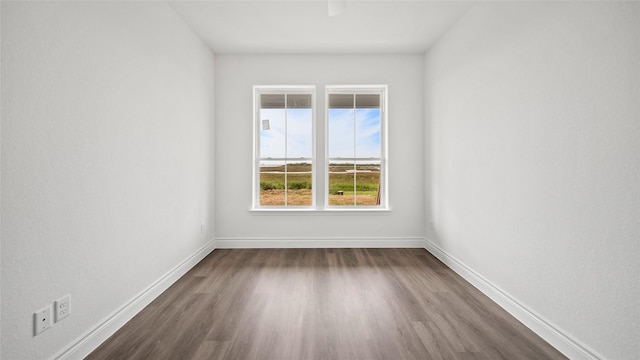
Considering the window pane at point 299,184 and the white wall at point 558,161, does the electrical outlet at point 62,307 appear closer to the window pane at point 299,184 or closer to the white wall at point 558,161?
the window pane at point 299,184

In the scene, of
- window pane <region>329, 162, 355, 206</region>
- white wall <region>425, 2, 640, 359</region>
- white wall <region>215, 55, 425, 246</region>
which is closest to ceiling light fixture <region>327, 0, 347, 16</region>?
white wall <region>425, 2, 640, 359</region>

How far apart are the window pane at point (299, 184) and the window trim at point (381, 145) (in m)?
0.25

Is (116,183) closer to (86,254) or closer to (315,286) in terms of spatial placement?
(86,254)

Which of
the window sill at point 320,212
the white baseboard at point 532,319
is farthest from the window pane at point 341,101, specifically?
the white baseboard at point 532,319

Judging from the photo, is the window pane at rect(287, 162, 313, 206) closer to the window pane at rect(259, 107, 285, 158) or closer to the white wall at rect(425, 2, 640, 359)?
the window pane at rect(259, 107, 285, 158)

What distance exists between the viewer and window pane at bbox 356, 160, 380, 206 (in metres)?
3.97

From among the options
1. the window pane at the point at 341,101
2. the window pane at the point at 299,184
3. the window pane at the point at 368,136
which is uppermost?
the window pane at the point at 341,101

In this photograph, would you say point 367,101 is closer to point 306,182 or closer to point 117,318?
point 306,182

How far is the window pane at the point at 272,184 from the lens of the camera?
13.0ft

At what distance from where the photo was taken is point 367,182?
13.1 ft

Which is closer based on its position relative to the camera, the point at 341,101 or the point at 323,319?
the point at 323,319

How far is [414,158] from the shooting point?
151 inches

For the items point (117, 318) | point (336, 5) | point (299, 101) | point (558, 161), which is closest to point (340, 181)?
point (299, 101)

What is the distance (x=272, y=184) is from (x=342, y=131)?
4.15ft
